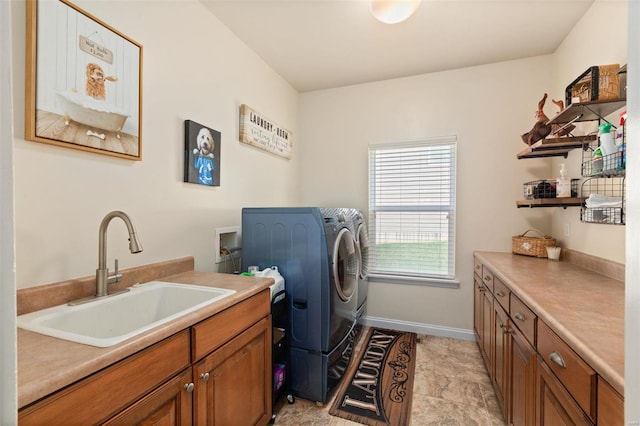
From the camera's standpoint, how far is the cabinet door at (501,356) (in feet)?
5.14

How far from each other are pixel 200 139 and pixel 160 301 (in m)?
1.06

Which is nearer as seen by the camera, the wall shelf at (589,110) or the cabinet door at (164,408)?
the cabinet door at (164,408)

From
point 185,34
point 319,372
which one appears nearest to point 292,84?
point 185,34

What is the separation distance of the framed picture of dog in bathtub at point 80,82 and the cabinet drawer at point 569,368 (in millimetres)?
2012

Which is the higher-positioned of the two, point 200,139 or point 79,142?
point 200,139

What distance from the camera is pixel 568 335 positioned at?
89cm

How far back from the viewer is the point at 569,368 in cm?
91

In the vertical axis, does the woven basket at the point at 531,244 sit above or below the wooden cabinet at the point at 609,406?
above

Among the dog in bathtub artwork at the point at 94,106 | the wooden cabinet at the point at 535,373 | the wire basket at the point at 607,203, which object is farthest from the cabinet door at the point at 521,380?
the dog in bathtub artwork at the point at 94,106

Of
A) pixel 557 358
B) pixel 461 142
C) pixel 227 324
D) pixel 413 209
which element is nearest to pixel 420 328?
pixel 413 209

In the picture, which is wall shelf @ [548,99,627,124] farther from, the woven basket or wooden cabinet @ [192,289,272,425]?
wooden cabinet @ [192,289,272,425]

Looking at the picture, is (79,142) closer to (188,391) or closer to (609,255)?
(188,391)

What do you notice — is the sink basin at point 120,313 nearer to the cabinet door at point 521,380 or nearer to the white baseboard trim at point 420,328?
the cabinet door at point 521,380

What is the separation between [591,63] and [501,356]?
6.68 feet
